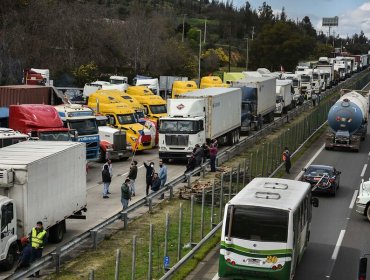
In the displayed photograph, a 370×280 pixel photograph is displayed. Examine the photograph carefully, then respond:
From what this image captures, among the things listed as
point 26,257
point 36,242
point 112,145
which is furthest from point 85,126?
point 26,257

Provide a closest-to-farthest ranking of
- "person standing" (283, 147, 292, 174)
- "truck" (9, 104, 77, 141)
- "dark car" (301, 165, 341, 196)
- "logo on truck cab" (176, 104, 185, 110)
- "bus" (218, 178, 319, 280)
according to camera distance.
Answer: "bus" (218, 178, 319, 280) → "dark car" (301, 165, 341, 196) → "truck" (9, 104, 77, 141) → "person standing" (283, 147, 292, 174) → "logo on truck cab" (176, 104, 185, 110)

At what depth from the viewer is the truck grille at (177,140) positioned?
39156 mm

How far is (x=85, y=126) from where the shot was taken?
37.5 metres

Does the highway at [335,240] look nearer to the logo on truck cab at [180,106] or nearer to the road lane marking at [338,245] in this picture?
the road lane marking at [338,245]

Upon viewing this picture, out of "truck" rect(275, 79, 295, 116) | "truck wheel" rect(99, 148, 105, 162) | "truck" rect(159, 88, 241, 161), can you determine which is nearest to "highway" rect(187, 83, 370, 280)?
"truck" rect(159, 88, 241, 161)

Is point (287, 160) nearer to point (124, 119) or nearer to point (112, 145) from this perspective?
point (112, 145)

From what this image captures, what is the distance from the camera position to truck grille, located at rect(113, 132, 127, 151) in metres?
39.5

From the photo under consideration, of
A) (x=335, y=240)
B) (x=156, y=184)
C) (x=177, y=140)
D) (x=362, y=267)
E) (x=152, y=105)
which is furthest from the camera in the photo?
(x=152, y=105)

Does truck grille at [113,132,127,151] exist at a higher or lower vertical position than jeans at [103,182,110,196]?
higher

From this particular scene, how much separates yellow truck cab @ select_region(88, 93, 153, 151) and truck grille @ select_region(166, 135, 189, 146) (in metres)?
2.91

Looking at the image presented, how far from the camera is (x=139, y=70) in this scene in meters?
97.1

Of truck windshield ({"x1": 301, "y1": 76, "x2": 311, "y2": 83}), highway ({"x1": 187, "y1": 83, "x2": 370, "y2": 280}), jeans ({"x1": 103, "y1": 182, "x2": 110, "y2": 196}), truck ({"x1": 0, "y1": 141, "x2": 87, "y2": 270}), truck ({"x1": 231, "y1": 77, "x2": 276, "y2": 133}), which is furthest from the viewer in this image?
truck windshield ({"x1": 301, "y1": 76, "x2": 311, "y2": 83})

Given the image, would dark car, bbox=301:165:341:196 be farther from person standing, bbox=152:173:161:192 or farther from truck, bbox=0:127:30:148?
truck, bbox=0:127:30:148

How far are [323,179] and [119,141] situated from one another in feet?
39.8
